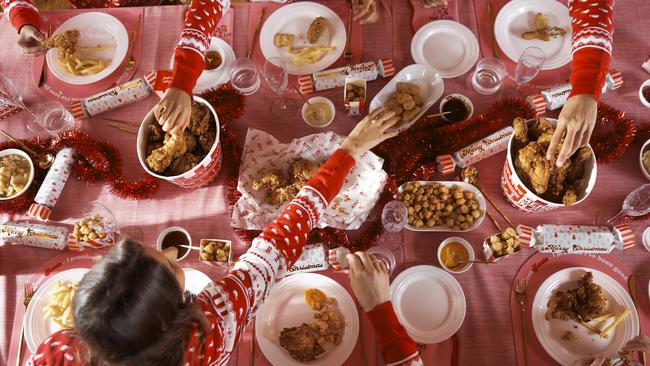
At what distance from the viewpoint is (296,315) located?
199 centimetres

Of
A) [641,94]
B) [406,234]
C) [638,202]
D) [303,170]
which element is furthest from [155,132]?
[641,94]

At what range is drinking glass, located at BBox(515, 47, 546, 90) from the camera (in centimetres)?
219

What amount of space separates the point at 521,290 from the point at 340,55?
1499mm

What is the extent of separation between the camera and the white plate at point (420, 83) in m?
2.27

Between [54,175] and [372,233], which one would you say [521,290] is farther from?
[54,175]

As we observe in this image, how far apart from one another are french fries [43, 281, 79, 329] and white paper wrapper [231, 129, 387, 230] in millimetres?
803

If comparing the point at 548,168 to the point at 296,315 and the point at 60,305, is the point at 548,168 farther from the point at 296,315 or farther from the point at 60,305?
the point at 60,305

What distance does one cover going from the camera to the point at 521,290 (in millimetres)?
1988

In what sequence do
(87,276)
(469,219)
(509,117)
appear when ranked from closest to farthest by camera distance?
(87,276) < (469,219) < (509,117)

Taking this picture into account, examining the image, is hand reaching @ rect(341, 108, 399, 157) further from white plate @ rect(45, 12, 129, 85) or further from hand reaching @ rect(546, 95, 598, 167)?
white plate @ rect(45, 12, 129, 85)

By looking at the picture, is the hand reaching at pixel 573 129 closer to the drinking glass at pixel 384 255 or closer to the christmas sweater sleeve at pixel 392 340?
the drinking glass at pixel 384 255

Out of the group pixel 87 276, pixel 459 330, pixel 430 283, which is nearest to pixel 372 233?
pixel 430 283

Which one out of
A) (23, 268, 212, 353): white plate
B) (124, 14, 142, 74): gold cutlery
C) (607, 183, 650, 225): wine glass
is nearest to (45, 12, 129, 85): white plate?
(124, 14, 142, 74): gold cutlery

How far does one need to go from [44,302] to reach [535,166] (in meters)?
2.29
